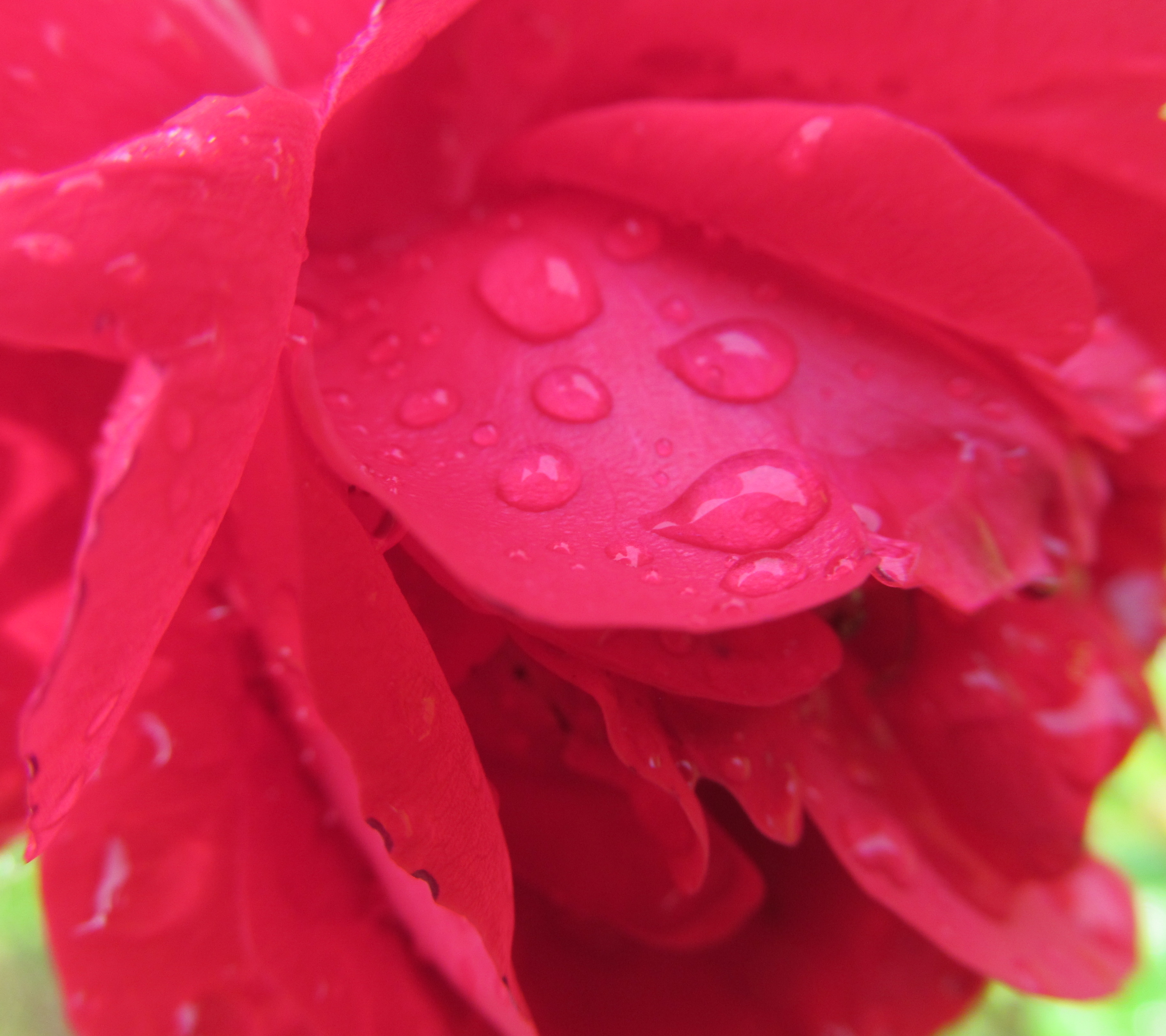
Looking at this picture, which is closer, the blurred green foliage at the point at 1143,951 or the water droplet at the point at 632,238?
the water droplet at the point at 632,238

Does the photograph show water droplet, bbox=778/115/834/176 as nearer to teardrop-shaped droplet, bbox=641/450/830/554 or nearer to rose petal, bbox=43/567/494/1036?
teardrop-shaped droplet, bbox=641/450/830/554

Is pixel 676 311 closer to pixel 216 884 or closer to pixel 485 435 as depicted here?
pixel 485 435

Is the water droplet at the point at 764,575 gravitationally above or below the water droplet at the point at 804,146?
below

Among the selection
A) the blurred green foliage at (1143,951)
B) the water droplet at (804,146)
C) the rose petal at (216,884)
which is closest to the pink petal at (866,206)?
the water droplet at (804,146)

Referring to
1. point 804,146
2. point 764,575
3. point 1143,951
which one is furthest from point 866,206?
point 1143,951

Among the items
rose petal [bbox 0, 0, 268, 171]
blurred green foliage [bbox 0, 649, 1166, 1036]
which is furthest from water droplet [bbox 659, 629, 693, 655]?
blurred green foliage [bbox 0, 649, 1166, 1036]

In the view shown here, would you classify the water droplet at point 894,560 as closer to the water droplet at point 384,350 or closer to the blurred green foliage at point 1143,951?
the water droplet at point 384,350

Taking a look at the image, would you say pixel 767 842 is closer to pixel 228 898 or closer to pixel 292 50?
pixel 228 898
